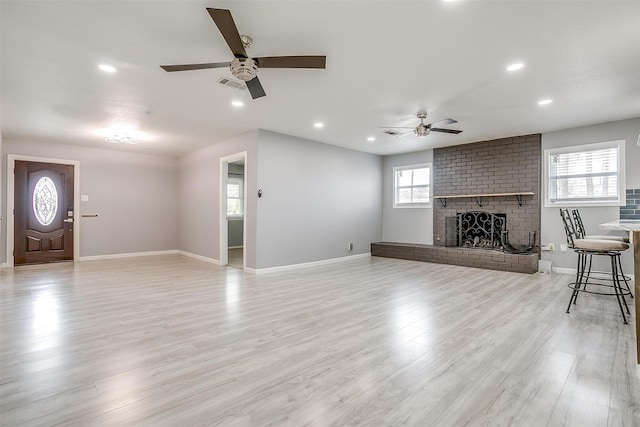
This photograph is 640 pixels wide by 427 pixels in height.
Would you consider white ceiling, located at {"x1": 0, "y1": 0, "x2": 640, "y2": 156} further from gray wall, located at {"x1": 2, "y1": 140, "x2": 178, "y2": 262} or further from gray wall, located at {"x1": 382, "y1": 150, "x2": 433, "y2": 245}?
gray wall, located at {"x1": 382, "y1": 150, "x2": 433, "y2": 245}

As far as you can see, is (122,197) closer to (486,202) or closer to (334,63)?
(334,63)

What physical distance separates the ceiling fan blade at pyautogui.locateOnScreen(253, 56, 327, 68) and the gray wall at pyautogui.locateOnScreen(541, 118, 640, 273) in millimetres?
5230

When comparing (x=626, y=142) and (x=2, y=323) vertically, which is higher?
(x=626, y=142)

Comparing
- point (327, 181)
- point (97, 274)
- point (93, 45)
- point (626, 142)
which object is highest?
point (93, 45)

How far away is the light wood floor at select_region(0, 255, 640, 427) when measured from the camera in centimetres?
168

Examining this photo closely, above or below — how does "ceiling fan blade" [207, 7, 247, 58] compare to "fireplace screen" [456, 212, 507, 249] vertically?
above

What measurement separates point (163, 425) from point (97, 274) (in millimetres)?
5043

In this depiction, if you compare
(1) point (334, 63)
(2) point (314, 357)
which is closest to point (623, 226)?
(2) point (314, 357)

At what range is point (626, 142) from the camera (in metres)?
4.97

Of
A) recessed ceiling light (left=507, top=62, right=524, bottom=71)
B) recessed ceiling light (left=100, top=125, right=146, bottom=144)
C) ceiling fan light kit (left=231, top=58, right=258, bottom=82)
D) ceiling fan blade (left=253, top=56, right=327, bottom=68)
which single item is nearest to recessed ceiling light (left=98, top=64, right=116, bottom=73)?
ceiling fan light kit (left=231, top=58, right=258, bottom=82)

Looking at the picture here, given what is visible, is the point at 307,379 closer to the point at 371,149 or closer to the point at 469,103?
the point at 469,103

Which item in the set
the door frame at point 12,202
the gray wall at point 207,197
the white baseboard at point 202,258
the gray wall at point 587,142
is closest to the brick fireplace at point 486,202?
the gray wall at point 587,142

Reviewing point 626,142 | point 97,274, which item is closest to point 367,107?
point 626,142

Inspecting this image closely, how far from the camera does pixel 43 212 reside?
666 centimetres
